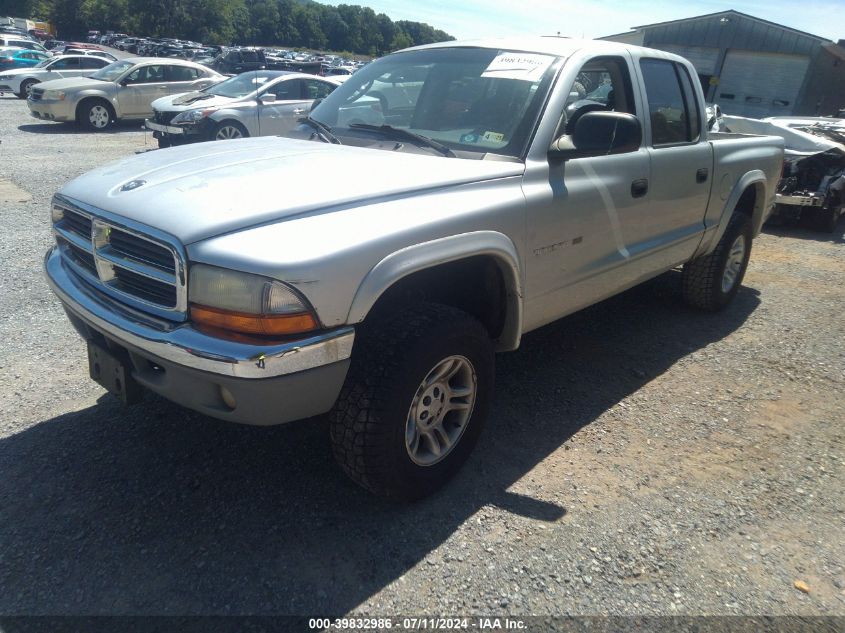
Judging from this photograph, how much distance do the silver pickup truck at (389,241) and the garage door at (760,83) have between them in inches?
889

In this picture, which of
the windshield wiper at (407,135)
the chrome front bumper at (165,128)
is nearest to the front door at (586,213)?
the windshield wiper at (407,135)

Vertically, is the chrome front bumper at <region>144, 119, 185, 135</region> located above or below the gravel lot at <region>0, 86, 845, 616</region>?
above

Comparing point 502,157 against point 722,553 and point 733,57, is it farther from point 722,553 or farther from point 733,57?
point 733,57

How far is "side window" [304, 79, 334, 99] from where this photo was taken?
1265 cm

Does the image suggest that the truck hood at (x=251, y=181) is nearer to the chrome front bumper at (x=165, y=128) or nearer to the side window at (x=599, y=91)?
the side window at (x=599, y=91)

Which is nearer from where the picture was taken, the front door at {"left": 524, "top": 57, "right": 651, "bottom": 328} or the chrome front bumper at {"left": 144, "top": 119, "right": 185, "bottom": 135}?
the front door at {"left": 524, "top": 57, "right": 651, "bottom": 328}

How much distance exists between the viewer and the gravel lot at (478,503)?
2363 millimetres

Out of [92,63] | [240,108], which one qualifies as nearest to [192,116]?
[240,108]

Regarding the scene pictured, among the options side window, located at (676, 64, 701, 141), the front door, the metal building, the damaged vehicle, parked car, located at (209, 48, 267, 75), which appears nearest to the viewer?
the front door

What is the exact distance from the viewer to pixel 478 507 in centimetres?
283

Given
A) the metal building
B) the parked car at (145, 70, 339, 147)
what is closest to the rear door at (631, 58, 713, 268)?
the parked car at (145, 70, 339, 147)

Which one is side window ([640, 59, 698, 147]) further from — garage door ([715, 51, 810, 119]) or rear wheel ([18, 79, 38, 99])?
rear wheel ([18, 79, 38, 99])

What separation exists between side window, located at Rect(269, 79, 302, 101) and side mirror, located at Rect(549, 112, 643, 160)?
1032 centimetres

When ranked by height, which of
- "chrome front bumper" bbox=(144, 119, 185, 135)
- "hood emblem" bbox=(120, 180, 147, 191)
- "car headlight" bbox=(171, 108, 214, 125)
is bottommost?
"chrome front bumper" bbox=(144, 119, 185, 135)
